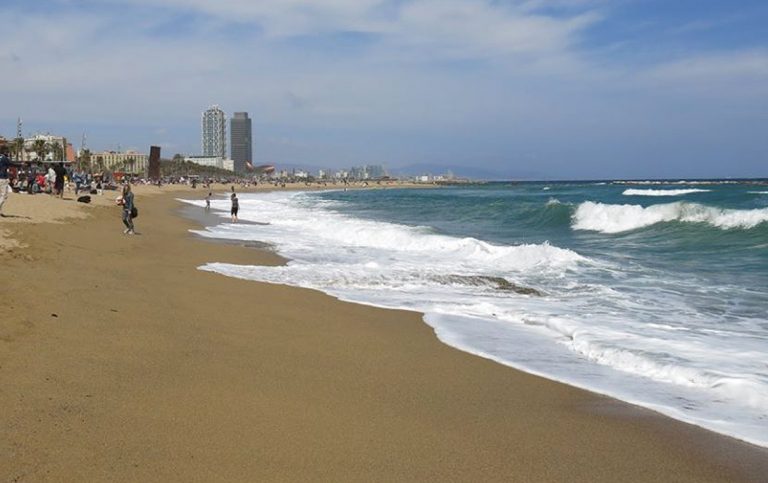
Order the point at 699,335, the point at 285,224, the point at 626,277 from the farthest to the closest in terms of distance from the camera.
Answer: the point at 285,224
the point at 626,277
the point at 699,335

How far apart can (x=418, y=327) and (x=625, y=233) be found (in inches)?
782

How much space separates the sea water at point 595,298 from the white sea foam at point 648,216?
5.43ft

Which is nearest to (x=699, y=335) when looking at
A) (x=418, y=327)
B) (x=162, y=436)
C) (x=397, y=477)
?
(x=418, y=327)

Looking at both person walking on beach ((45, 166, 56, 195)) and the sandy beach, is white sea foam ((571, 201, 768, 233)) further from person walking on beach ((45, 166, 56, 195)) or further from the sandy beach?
person walking on beach ((45, 166, 56, 195))

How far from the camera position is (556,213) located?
3419 cm

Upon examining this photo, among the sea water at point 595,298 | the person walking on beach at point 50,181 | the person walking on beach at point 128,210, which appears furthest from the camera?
the person walking on beach at point 50,181

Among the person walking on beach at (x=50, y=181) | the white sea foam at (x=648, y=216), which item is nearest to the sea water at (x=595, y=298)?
the white sea foam at (x=648, y=216)

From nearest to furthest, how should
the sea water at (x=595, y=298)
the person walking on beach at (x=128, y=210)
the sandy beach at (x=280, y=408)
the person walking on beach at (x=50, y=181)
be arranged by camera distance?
the sandy beach at (x=280, y=408)
the sea water at (x=595, y=298)
the person walking on beach at (x=128, y=210)
the person walking on beach at (x=50, y=181)

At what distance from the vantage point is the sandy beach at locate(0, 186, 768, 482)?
3.60m

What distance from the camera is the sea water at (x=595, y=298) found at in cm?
575

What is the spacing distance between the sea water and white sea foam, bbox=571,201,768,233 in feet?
5.43

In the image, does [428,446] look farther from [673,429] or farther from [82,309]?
[82,309]

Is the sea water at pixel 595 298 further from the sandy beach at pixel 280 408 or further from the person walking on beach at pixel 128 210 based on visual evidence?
the person walking on beach at pixel 128 210

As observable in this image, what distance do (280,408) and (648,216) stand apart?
27.0m
